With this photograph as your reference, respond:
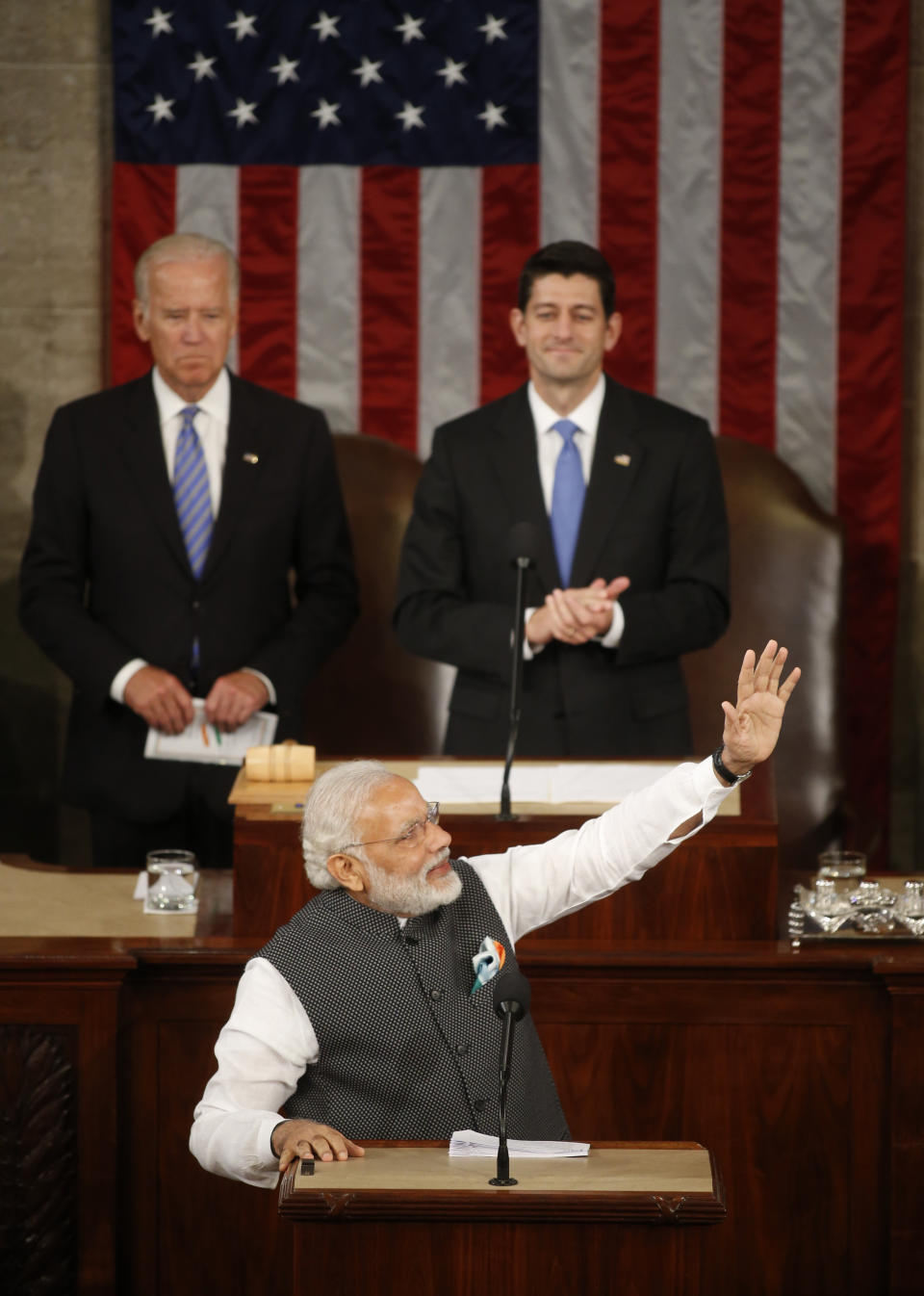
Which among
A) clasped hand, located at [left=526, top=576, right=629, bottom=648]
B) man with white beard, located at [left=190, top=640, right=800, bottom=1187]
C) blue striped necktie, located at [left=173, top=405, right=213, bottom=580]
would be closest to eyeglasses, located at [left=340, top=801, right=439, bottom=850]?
man with white beard, located at [left=190, top=640, right=800, bottom=1187]

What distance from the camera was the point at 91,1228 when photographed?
299 centimetres

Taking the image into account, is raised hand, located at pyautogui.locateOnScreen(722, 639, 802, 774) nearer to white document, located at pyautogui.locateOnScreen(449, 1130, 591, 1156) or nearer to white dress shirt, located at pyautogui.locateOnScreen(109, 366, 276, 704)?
white document, located at pyautogui.locateOnScreen(449, 1130, 591, 1156)

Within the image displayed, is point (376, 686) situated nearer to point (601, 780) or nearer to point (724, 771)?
point (601, 780)

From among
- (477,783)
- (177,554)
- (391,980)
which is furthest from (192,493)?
(391,980)

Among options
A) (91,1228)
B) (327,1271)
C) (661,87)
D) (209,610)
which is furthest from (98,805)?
(661,87)

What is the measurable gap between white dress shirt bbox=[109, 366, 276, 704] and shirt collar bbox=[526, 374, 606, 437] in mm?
759

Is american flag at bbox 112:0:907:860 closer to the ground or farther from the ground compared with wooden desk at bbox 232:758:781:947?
farther from the ground

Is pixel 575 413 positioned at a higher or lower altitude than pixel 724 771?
higher

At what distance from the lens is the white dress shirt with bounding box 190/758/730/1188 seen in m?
2.39

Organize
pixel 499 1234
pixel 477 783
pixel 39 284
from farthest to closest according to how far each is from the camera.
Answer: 1. pixel 39 284
2. pixel 477 783
3. pixel 499 1234

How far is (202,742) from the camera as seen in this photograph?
4105mm

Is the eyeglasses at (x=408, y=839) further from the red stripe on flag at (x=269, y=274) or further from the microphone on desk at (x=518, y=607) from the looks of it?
the red stripe on flag at (x=269, y=274)

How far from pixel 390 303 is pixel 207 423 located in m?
1.36

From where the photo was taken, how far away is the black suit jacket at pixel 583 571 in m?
4.01
